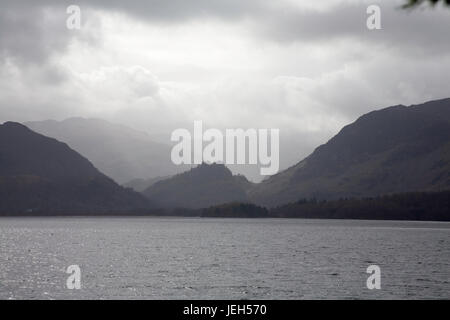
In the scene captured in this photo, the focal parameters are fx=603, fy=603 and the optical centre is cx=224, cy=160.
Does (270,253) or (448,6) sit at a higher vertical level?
(448,6)

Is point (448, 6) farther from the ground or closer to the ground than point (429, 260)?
farther from the ground

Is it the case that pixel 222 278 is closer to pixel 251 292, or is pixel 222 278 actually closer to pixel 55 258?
pixel 251 292

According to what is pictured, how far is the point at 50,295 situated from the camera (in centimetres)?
8231

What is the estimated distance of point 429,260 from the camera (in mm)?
144000
